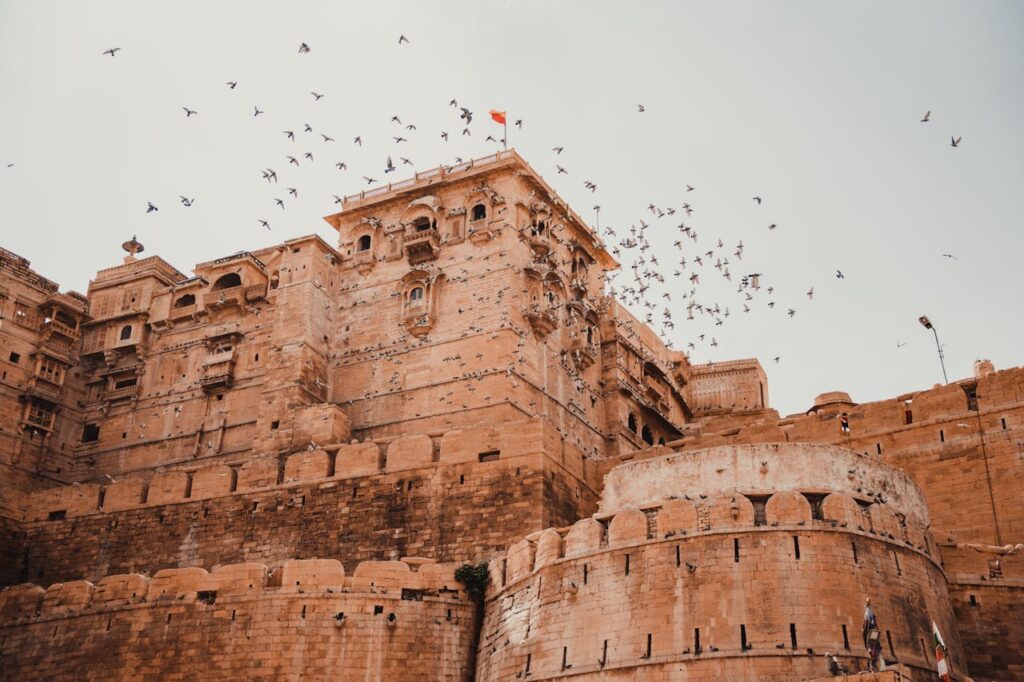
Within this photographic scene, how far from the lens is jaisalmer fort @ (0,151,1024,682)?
19.9 m

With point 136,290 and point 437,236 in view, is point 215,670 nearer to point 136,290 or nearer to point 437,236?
point 437,236

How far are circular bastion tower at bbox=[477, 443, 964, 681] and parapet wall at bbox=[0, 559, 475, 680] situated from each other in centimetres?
194

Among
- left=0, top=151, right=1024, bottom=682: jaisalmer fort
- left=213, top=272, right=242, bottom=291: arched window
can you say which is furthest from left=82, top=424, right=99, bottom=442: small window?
left=213, top=272, right=242, bottom=291: arched window

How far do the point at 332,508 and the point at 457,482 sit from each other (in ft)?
12.0

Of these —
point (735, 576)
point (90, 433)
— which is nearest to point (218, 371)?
point (90, 433)

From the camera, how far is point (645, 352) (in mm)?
41969

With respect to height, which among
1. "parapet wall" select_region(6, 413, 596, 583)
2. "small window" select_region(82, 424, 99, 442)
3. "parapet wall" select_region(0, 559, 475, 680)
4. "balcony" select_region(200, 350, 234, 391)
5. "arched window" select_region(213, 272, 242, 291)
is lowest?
"parapet wall" select_region(0, 559, 475, 680)

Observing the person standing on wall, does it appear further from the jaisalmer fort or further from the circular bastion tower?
the circular bastion tower

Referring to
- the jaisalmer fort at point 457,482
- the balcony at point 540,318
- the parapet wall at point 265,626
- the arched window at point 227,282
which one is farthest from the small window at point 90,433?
the balcony at point 540,318

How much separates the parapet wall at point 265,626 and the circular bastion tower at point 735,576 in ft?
6.36

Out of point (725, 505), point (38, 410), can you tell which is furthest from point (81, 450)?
point (725, 505)

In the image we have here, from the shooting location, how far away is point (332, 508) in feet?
99.9

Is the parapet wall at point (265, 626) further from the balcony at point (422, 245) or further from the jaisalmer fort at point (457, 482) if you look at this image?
the balcony at point (422, 245)

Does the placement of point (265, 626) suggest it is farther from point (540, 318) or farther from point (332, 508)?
point (540, 318)
